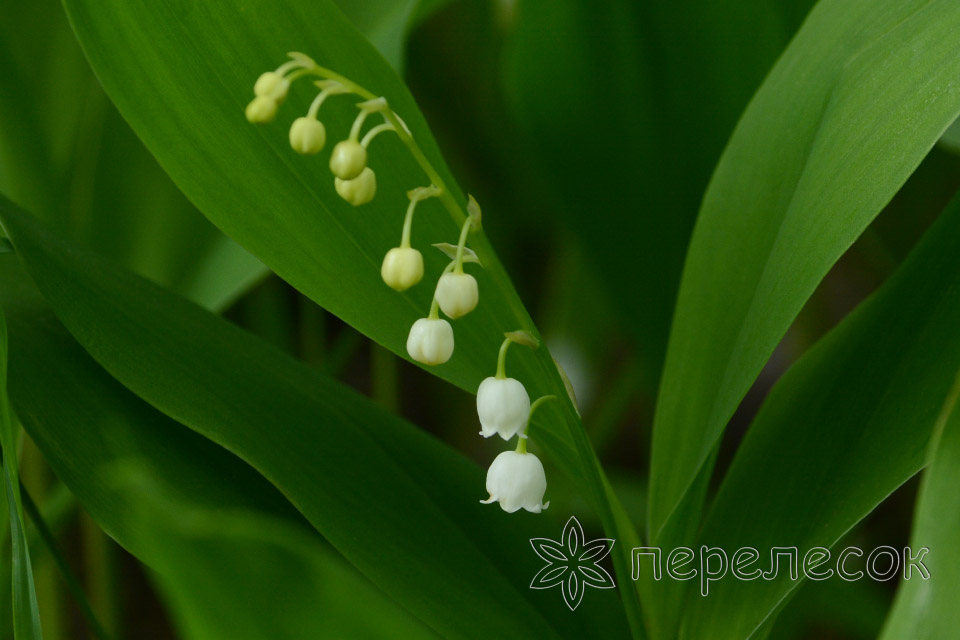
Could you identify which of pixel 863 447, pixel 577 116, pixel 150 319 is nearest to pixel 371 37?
pixel 577 116

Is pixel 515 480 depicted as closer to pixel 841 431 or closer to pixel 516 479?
pixel 516 479

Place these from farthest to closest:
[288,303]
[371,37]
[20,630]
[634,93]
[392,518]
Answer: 1. [288,303]
2. [634,93]
3. [371,37]
4. [392,518]
5. [20,630]

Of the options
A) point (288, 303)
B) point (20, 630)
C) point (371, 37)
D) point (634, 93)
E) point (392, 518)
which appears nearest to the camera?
point (20, 630)

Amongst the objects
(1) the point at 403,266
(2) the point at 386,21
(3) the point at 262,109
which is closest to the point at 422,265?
(1) the point at 403,266

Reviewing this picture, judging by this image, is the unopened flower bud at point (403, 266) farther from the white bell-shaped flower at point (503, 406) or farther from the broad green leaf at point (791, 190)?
the broad green leaf at point (791, 190)

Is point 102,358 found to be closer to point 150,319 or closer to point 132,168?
point 150,319

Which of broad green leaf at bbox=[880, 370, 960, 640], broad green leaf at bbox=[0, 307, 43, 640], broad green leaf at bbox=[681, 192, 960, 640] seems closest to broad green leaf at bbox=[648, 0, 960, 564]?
broad green leaf at bbox=[681, 192, 960, 640]

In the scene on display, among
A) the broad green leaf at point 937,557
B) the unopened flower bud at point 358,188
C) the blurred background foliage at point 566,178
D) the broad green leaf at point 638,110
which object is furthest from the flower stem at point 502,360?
the broad green leaf at point 638,110
